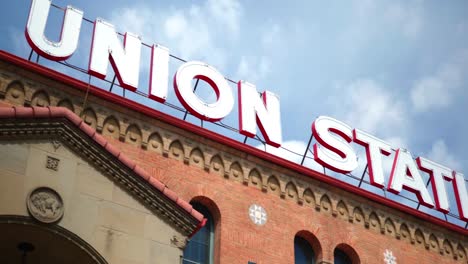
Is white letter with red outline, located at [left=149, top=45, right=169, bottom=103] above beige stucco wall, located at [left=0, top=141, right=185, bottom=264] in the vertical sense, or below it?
above

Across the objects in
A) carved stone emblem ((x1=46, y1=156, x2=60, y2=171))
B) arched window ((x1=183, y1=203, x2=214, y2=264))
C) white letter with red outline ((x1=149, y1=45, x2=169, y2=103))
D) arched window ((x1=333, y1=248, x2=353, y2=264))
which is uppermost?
white letter with red outline ((x1=149, y1=45, x2=169, y2=103))

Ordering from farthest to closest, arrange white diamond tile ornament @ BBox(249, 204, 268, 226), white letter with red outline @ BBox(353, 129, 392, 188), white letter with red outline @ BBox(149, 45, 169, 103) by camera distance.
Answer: white letter with red outline @ BBox(353, 129, 392, 188), white letter with red outline @ BBox(149, 45, 169, 103), white diamond tile ornament @ BBox(249, 204, 268, 226)

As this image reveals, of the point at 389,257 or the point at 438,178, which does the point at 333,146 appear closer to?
the point at 389,257

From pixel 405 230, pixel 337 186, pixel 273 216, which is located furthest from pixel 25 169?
pixel 405 230

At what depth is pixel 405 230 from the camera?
28.1 meters

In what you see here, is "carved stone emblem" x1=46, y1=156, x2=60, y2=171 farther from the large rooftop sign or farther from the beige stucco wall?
the large rooftop sign

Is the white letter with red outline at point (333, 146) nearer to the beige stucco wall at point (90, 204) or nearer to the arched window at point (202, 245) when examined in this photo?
the arched window at point (202, 245)

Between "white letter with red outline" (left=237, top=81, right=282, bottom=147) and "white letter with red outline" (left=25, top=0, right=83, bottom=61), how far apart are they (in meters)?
6.69

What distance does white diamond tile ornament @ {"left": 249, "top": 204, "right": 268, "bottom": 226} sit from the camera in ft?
78.9

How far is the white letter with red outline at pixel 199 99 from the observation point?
25.8 m

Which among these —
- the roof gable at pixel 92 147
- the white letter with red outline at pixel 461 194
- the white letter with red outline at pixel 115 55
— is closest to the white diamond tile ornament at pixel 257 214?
the white letter with red outline at pixel 115 55

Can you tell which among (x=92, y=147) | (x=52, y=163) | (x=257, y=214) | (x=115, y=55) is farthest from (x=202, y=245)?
(x=52, y=163)

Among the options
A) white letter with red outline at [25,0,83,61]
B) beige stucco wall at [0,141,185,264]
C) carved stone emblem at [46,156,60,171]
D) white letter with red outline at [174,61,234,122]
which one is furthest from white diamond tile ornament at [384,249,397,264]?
carved stone emblem at [46,156,60,171]

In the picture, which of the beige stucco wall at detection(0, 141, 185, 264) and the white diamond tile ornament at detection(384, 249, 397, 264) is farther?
the white diamond tile ornament at detection(384, 249, 397, 264)
